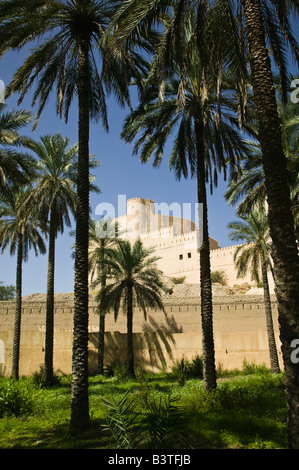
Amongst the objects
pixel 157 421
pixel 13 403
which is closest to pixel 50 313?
pixel 13 403

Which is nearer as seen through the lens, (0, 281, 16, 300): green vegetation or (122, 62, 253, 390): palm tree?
(122, 62, 253, 390): palm tree

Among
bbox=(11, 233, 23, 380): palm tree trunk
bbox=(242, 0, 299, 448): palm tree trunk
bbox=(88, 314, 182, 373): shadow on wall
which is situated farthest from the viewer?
bbox=(88, 314, 182, 373): shadow on wall

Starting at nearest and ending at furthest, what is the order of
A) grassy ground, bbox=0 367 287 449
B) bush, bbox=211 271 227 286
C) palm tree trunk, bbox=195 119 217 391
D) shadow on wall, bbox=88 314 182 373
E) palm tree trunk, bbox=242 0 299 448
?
palm tree trunk, bbox=242 0 299 448, grassy ground, bbox=0 367 287 449, palm tree trunk, bbox=195 119 217 391, shadow on wall, bbox=88 314 182 373, bush, bbox=211 271 227 286

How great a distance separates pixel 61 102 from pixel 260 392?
31.8 ft

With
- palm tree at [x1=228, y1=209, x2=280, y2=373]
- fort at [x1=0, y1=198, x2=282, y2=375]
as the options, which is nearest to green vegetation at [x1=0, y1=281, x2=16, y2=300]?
fort at [x1=0, y1=198, x2=282, y2=375]

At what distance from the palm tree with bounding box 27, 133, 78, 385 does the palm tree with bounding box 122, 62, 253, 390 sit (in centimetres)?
519

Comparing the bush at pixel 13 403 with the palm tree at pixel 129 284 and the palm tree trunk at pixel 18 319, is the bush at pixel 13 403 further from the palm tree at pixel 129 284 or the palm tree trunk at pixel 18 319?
the palm tree at pixel 129 284

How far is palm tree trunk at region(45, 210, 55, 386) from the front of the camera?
52.6 feet

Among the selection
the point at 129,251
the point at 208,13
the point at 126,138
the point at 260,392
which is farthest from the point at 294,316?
the point at 129,251

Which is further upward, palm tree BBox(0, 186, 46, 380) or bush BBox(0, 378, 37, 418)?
palm tree BBox(0, 186, 46, 380)

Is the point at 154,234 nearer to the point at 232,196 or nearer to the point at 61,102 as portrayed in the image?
the point at 232,196

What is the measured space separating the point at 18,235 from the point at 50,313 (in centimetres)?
446

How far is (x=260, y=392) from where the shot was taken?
1128 centimetres

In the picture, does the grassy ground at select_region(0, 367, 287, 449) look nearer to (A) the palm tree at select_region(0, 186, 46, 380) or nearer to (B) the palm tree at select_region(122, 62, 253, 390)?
(B) the palm tree at select_region(122, 62, 253, 390)
